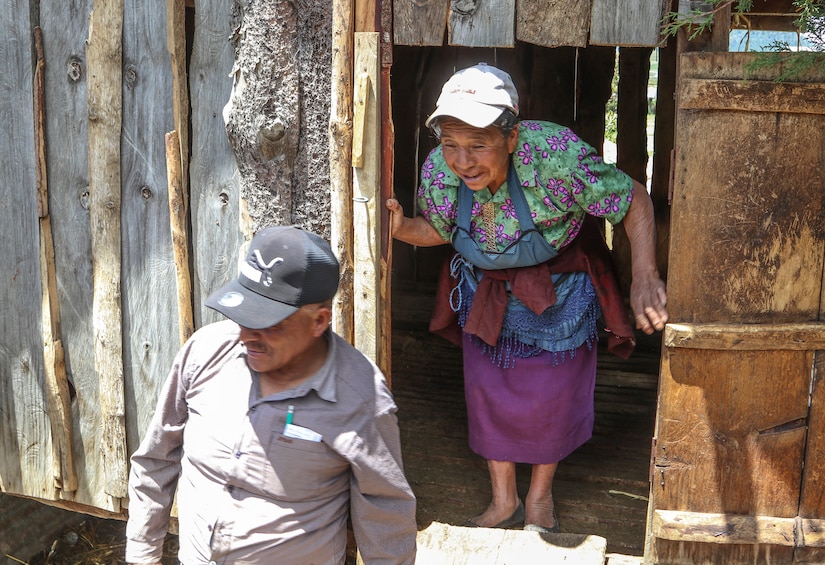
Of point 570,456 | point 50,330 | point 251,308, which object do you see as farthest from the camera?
point 570,456

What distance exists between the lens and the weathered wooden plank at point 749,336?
10.6 feet

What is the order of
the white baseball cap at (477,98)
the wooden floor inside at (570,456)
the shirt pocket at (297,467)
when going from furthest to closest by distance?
the wooden floor inside at (570,456) < the white baseball cap at (477,98) < the shirt pocket at (297,467)

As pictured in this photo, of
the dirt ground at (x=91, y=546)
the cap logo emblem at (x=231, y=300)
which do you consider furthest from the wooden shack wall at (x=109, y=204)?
the cap logo emblem at (x=231, y=300)

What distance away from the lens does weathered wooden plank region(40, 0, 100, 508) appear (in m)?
3.66

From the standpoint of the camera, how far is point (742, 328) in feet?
10.7

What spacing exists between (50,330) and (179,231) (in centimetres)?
80

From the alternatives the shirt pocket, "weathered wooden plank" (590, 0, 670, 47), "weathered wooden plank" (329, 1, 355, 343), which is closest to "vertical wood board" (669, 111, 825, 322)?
"weathered wooden plank" (590, 0, 670, 47)

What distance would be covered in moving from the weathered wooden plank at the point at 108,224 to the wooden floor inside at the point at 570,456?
4.52 ft

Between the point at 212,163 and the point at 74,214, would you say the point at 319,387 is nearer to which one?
the point at 212,163

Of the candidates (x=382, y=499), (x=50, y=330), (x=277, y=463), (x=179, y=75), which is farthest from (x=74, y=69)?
(x=382, y=499)

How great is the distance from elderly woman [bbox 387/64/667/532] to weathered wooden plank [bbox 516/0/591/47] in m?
0.26

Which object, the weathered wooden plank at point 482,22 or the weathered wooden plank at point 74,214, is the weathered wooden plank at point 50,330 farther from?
the weathered wooden plank at point 482,22

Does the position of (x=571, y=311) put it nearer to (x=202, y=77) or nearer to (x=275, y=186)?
(x=275, y=186)

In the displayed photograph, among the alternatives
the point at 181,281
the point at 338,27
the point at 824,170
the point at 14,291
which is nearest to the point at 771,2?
the point at 824,170
